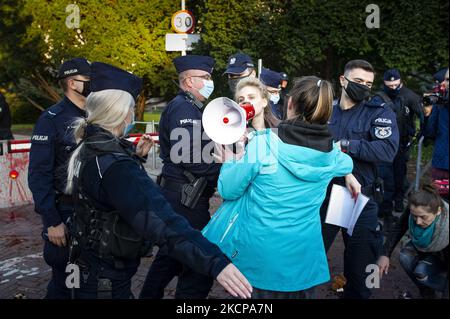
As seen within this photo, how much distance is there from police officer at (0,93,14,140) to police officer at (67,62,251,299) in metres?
6.22

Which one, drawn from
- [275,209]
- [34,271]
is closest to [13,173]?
[34,271]

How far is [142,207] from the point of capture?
212 cm

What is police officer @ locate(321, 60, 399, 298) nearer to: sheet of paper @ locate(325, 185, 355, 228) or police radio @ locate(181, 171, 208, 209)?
sheet of paper @ locate(325, 185, 355, 228)

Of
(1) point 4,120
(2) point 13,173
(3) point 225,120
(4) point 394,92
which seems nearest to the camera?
(3) point 225,120

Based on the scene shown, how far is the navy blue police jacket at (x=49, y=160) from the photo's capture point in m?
3.39

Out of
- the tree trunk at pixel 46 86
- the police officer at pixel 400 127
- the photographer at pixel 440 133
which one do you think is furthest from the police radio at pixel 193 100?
the tree trunk at pixel 46 86

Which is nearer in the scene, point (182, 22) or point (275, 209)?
point (275, 209)

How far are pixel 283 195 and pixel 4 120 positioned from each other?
7.10 meters

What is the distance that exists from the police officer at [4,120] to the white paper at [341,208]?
651 cm

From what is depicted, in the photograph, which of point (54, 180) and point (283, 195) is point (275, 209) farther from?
point (54, 180)

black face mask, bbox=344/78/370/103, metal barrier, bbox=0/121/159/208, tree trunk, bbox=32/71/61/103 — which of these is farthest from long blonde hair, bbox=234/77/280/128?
tree trunk, bbox=32/71/61/103

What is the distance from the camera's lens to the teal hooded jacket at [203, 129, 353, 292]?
251 cm

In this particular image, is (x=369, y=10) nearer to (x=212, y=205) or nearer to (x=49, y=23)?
(x=212, y=205)

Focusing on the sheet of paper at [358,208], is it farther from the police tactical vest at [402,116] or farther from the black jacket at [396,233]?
the police tactical vest at [402,116]
